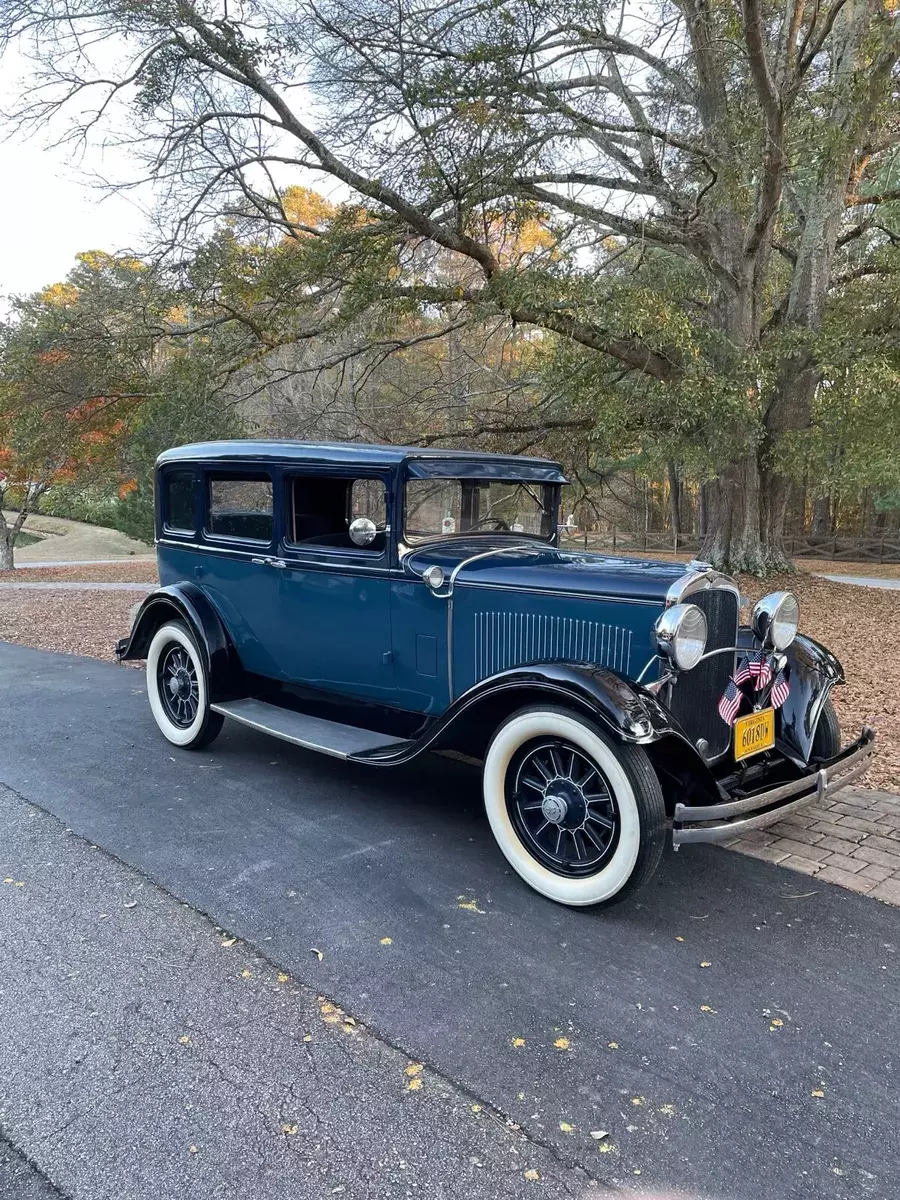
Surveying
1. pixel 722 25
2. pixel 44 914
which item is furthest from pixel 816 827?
pixel 722 25

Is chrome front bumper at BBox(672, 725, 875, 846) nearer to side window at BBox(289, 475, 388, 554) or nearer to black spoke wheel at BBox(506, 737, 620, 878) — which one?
black spoke wheel at BBox(506, 737, 620, 878)

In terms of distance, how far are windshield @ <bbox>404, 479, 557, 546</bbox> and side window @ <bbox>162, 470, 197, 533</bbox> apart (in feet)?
5.98

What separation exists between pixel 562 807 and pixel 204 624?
273 cm

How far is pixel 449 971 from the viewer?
2.59m

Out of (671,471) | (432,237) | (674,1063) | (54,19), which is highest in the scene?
(54,19)

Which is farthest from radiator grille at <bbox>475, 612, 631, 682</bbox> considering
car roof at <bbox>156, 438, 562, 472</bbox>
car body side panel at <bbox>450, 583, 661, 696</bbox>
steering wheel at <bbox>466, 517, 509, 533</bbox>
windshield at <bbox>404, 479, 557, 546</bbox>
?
car roof at <bbox>156, 438, 562, 472</bbox>

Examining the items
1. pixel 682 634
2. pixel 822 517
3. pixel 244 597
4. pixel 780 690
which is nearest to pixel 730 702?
pixel 780 690

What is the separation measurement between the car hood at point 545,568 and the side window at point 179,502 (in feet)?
6.45

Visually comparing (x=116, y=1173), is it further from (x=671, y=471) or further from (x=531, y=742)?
(x=671, y=471)

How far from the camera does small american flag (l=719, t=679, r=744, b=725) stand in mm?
3543

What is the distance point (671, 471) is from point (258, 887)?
22.5 metres

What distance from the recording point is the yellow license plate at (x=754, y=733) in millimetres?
3439

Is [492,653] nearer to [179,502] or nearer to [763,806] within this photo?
[763,806]

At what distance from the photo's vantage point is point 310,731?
4.18 metres
